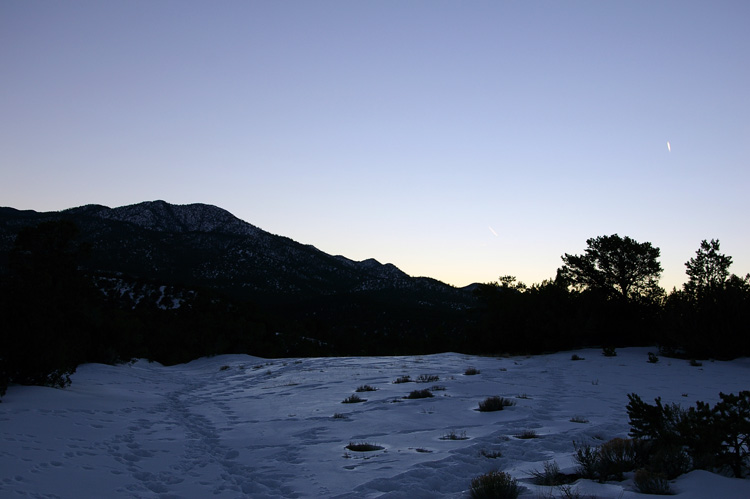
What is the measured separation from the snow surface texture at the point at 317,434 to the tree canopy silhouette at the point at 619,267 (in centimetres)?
1274

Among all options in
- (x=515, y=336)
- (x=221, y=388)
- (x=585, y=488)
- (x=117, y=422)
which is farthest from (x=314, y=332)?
(x=585, y=488)

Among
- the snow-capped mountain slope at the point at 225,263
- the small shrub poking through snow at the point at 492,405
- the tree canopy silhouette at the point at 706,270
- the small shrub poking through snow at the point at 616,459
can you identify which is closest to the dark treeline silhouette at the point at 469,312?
the tree canopy silhouette at the point at 706,270

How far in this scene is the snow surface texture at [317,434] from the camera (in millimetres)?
5660

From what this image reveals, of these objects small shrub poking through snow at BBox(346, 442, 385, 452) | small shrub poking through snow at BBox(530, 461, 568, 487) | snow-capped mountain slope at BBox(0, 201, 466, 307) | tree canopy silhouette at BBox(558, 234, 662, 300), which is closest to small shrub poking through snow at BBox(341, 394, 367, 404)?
small shrub poking through snow at BBox(346, 442, 385, 452)

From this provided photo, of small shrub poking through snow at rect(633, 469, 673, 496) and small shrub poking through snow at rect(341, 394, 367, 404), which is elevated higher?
small shrub poking through snow at rect(633, 469, 673, 496)

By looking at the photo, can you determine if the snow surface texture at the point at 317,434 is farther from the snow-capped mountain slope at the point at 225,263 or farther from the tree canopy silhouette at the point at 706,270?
the snow-capped mountain slope at the point at 225,263

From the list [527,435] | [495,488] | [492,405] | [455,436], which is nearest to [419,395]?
[492,405]

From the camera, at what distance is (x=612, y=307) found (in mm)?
26859

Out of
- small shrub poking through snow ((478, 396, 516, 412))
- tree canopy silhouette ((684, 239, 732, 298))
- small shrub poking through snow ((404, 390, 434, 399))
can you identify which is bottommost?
small shrub poking through snow ((404, 390, 434, 399))

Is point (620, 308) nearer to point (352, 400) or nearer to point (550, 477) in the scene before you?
point (352, 400)

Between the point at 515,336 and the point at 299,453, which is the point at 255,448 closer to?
the point at 299,453

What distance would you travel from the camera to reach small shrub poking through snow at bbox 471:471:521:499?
460cm

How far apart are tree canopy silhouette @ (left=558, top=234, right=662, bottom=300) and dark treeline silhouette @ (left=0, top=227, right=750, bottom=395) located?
0.06 metres

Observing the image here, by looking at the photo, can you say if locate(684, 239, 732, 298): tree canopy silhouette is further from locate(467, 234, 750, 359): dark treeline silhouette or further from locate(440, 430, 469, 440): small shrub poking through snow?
locate(440, 430, 469, 440): small shrub poking through snow
